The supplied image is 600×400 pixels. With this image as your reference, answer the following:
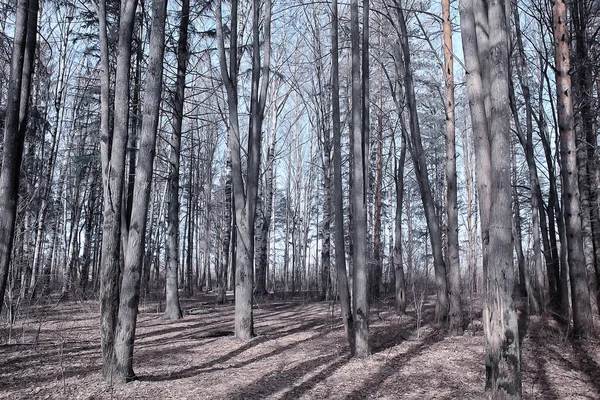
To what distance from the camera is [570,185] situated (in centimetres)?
771

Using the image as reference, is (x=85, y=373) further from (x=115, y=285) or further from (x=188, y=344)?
(x=188, y=344)

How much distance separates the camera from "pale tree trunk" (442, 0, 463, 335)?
834cm

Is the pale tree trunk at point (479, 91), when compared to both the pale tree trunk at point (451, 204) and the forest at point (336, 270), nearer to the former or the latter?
the forest at point (336, 270)

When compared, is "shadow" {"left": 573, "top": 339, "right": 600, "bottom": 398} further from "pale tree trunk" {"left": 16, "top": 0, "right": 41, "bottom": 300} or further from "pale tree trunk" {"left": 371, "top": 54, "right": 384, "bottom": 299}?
"pale tree trunk" {"left": 371, "top": 54, "right": 384, "bottom": 299}

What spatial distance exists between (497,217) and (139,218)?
12.8 ft

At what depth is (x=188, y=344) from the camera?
24.7ft

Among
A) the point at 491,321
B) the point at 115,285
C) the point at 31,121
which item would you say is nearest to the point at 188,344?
the point at 115,285

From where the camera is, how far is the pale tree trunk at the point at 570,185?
7262 mm

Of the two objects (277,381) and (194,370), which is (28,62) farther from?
(277,381)

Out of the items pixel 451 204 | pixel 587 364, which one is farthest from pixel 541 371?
pixel 451 204

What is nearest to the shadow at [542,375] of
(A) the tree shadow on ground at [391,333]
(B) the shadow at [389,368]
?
(B) the shadow at [389,368]

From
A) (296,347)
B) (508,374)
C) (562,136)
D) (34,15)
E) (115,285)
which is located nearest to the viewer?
(508,374)

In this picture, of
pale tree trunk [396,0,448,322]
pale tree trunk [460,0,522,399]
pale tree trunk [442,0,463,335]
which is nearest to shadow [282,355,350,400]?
pale tree trunk [460,0,522,399]

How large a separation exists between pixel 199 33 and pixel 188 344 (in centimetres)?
838
